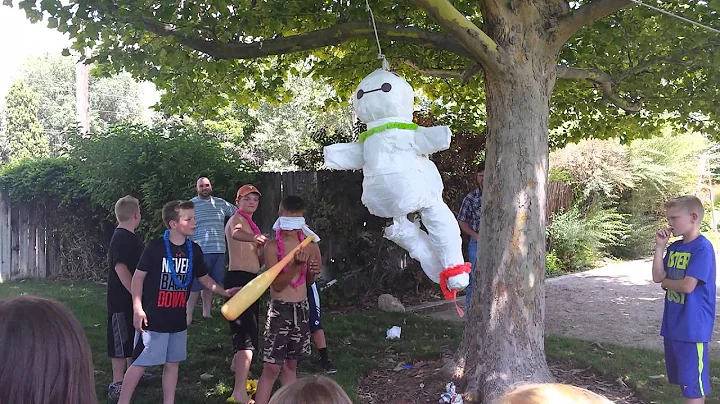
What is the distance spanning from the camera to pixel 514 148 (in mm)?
4277

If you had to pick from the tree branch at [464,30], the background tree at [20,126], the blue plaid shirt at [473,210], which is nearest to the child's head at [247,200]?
the tree branch at [464,30]

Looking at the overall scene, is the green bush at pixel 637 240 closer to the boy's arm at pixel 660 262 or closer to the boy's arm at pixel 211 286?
the boy's arm at pixel 660 262

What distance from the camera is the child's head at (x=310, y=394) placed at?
149 cm

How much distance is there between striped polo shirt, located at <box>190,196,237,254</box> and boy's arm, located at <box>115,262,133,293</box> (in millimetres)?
2203

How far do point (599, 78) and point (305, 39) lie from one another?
2592mm

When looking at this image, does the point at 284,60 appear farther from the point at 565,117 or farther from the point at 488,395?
the point at 488,395

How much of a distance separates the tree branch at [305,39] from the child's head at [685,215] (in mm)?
1850

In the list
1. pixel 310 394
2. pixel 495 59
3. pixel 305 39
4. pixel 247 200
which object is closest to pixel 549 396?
pixel 310 394

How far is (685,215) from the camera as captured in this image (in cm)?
378

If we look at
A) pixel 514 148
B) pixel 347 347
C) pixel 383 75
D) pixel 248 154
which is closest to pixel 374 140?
pixel 383 75

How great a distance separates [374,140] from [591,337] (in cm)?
446

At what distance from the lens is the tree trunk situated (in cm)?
424

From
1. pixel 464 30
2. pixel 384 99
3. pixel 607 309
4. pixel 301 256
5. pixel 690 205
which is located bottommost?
pixel 607 309

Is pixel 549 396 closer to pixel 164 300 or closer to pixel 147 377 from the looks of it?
pixel 164 300
